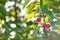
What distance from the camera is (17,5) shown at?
6.23 feet

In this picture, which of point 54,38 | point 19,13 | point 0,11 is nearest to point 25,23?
point 19,13

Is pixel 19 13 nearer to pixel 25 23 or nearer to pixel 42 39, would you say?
pixel 25 23

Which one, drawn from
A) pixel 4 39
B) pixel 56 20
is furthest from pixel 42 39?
pixel 4 39

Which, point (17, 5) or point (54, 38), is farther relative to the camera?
point (17, 5)

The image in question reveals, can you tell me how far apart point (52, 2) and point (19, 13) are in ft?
1.43

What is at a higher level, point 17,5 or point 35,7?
point 17,5

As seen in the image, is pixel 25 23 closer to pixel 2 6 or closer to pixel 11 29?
pixel 11 29

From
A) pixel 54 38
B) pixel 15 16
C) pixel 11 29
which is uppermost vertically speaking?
pixel 15 16

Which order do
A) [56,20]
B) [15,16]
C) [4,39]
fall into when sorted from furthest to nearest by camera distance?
[15,16] → [4,39] → [56,20]

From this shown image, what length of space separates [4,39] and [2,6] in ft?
0.96

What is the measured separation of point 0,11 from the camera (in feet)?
6.12

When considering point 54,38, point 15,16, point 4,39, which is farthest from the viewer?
point 15,16

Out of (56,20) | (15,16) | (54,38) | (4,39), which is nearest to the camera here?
(56,20)

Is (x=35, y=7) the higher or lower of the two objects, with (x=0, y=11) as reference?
lower
